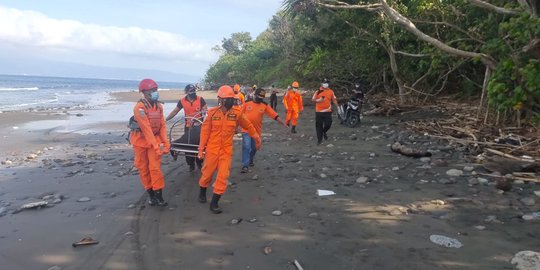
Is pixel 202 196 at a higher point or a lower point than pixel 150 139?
lower

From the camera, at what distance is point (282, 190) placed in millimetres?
6848

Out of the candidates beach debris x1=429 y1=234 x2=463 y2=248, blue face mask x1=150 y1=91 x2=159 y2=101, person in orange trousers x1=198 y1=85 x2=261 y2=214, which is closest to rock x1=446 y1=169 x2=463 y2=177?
beach debris x1=429 y1=234 x2=463 y2=248

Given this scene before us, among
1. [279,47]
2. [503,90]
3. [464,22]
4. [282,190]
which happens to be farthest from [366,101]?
[279,47]

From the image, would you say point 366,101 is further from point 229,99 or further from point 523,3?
point 229,99

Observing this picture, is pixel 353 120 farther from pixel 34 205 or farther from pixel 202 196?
pixel 34 205

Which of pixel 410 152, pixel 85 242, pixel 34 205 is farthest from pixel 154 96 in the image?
pixel 410 152

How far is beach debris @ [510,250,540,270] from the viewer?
3.83 meters

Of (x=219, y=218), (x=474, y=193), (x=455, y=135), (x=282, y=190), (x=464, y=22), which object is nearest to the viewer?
(x=219, y=218)

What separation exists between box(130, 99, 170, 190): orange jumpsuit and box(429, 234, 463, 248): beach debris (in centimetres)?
360

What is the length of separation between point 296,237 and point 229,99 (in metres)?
2.12

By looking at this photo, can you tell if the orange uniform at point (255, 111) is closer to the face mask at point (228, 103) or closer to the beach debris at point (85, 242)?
the face mask at point (228, 103)

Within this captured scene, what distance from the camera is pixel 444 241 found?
14.9ft

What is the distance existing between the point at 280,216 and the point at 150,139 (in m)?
2.02

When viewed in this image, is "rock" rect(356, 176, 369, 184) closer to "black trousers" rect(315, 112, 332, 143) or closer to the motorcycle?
"black trousers" rect(315, 112, 332, 143)
